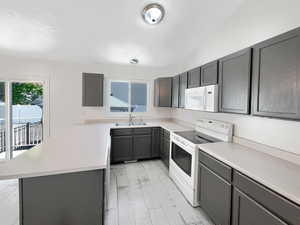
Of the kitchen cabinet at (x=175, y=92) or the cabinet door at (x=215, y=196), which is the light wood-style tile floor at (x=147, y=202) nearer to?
the cabinet door at (x=215, y=196)

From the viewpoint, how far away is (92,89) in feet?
11.5

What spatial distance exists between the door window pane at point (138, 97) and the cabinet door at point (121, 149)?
3.37ft

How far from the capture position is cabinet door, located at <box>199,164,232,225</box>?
1.52 metres

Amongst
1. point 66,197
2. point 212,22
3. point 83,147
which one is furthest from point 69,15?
point 66,197

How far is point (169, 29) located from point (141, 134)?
227 cm

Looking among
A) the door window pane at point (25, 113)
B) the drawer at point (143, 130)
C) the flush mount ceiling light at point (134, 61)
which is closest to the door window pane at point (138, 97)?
the flush mount ceiling light at point (134, 61)

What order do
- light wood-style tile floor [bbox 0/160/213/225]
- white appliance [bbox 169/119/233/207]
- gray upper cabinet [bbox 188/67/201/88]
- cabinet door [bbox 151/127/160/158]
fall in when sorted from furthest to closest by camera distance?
cabinet door [bbox 151/127/160/158]
gray upper cabinet [bbox 188/67/201/88]
white appliance [bbox 169/119/233/207]
light wood-style tile floor [bbox 0/160/213/225]

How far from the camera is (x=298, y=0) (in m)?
1.48

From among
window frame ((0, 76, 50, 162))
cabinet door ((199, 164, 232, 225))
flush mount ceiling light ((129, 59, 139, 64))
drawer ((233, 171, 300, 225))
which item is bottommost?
cabinet door ((199, 164, 232, 225))

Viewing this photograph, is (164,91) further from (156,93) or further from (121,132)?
(121,132)

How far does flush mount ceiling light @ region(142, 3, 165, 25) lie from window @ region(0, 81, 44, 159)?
2.89m

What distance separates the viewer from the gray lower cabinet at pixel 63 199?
4.23 ft

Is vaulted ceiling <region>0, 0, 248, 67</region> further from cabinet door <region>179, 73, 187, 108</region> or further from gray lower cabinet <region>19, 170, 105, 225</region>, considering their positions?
gray lower cabinet <region>19, 170, 105, 225</region>

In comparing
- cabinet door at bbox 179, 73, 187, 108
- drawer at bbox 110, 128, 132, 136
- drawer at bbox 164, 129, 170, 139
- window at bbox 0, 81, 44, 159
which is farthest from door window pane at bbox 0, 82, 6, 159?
cabinet door at bbox 179, 73, 187, 108
